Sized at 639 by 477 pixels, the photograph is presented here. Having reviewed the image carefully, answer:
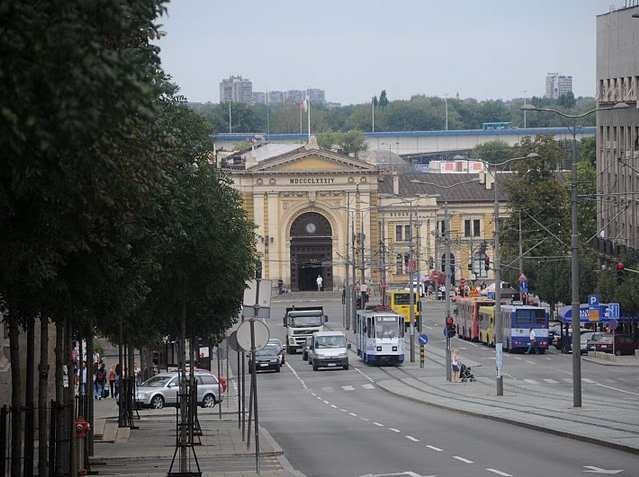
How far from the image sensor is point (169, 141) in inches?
618

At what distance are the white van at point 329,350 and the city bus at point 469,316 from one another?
13.8 meters

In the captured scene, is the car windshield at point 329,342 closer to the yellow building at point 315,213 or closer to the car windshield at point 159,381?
the car windshield at point 159,381

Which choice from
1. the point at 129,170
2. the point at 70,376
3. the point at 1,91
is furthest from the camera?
the point at 70,376

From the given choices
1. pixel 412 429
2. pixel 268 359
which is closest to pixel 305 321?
pixel 268 359

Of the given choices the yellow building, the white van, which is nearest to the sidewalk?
the white van

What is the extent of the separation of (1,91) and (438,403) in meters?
40.0

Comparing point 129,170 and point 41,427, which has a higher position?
point 129,170

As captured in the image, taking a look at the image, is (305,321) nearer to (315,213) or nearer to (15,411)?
(315,213)

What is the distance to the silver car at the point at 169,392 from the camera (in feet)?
181

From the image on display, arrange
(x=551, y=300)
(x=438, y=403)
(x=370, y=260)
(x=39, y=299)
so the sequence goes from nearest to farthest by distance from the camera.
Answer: (x=39, y=299) → (x=438, y=403) → (x=551, y=300) → (x=370, y=260)

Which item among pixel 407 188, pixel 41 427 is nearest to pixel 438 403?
pixel 41 427

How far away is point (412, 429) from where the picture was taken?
37438mm

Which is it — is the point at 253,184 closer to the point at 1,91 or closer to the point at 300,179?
the point at 300,179

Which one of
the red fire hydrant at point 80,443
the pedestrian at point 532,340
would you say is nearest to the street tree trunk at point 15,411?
the red fire hydrant at point 80,443
